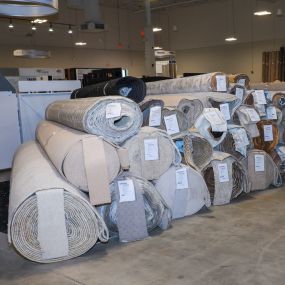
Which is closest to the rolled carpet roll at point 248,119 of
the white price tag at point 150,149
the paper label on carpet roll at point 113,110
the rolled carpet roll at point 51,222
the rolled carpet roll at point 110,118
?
the white price tag at point 150,149

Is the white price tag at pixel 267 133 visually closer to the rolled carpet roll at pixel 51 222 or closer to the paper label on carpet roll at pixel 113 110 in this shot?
the paper label on carpet roll at pixel 113 110

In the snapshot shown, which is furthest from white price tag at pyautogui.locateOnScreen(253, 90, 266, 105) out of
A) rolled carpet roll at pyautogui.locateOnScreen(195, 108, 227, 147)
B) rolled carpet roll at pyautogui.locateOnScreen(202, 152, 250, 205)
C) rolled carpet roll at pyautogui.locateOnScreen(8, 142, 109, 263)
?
rolled carpet roll at pyautogui.locateOnScreen(8, 142, 109, 263)

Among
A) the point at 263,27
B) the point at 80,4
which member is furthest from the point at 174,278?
the point at 263,27

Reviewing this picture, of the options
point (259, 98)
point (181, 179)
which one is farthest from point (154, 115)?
point (259, 98)

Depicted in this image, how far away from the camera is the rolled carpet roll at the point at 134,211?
10.0ft

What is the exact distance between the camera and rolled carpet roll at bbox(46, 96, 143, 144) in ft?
10.2

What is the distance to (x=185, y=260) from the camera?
8.66 ft

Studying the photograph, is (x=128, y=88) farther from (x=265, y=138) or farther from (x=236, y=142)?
(x=265, y=138)

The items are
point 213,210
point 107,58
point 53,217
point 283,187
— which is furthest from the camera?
point 107,58

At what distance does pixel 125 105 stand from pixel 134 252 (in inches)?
43.2

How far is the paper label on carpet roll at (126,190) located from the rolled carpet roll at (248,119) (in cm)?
166

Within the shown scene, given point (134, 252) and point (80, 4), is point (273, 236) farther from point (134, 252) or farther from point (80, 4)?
point (80, 4)

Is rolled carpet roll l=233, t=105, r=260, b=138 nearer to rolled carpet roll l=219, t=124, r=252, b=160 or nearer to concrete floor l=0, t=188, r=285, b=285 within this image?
rolled carpet roll l=219, t=124, r=252, b=160

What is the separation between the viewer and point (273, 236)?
296cm
